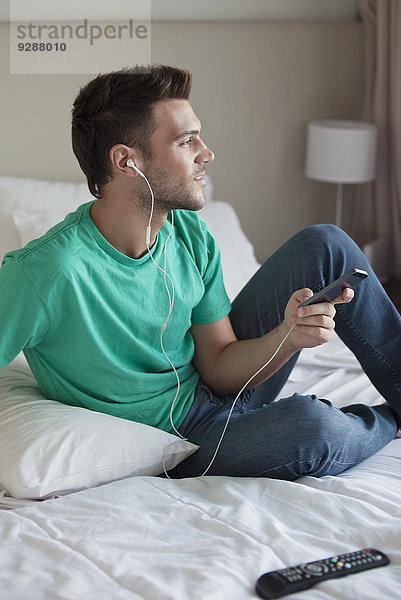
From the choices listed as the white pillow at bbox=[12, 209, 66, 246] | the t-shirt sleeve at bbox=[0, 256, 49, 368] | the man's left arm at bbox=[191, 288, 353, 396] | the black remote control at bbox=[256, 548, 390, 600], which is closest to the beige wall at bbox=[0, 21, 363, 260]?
the white pillow at bbox=[12, 209, 66, 246]

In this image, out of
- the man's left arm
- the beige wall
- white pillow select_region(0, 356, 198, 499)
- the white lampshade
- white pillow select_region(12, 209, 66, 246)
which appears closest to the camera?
white pillow select_region(0, 356, 198, 499)

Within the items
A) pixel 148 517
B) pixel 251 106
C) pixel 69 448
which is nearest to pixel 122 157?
pixel 69 448

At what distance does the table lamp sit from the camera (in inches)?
112

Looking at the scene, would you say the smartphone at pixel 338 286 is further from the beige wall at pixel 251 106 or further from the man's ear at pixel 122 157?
the beige wall at pixel 251 106

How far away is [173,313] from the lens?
1489 millimetres

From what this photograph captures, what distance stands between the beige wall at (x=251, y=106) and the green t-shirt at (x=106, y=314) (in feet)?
3.47

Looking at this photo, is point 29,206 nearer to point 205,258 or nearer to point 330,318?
point 205,258

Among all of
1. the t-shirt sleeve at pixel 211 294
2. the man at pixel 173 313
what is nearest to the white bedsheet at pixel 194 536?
the man at pixel 173 313

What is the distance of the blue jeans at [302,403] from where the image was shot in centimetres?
134

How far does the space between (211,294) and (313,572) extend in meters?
0.69

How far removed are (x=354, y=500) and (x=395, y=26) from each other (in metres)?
2.27

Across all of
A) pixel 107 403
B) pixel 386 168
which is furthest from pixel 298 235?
pixel 386 168

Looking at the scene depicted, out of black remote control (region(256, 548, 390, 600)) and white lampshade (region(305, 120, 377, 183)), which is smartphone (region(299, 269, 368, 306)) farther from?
white lampshade (region(305, 120, 377, 183))

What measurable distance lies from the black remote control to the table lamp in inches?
79.6
